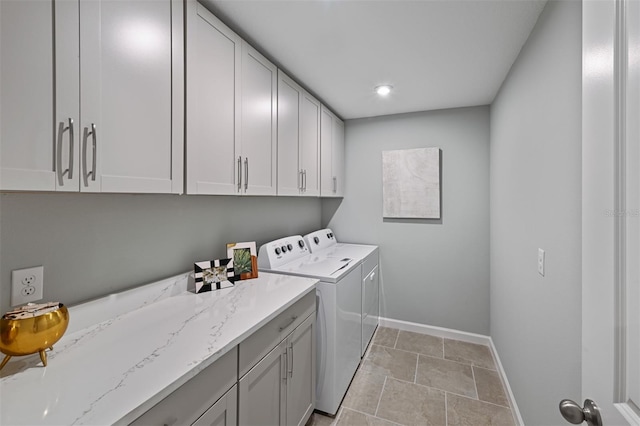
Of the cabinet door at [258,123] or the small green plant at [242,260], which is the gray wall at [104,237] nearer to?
the small green plant at [242,260]

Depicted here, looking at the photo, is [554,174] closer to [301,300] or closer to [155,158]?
[301,300]

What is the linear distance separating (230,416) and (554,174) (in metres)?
1.68

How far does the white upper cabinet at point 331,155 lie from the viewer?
2562mm

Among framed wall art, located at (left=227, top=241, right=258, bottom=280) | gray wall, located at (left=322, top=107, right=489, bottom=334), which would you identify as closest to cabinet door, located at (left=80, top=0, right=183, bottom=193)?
framed wall art, located at (left=227, top=241, right=258, bottom=280)

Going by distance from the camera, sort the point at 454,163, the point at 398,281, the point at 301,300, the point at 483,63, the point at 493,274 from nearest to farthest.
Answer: the point at 301,300 < the point at 483,63 < the point at 493,274 < the point at 454,163 < the point at 398,281

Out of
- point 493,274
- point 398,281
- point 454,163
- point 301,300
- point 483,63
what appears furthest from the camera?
point 398,281

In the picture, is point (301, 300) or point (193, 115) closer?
point (193, 115)

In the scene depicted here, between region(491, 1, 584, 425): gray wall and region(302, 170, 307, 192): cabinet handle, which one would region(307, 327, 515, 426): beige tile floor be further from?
region(302, 170, 307, 192): cabinet handle

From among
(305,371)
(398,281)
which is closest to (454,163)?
(398,281)

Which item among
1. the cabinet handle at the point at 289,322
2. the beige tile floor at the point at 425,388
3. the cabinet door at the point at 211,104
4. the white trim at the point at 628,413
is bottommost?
the beige tile floor at the point at 425,388

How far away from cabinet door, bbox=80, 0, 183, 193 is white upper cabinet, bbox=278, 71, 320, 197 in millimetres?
806

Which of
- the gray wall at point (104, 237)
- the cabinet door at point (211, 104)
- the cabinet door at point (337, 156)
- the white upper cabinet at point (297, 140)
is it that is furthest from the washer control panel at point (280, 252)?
the cabinet door at point (337, 156)

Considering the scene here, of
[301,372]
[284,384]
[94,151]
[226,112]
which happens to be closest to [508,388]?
[301,372]

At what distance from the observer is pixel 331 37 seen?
1.54m
